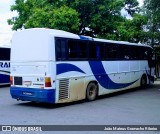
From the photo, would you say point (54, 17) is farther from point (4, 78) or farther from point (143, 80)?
point (143, 80)

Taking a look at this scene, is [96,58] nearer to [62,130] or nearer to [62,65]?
[62,65]

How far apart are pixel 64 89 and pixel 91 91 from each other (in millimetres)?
2415

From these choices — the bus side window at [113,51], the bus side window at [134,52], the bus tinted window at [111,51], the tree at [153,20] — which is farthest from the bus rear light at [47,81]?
the tree at [153,20]

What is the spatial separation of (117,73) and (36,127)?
351 inches

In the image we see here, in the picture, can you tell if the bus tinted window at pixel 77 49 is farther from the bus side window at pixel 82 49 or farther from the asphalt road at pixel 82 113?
the asphalt road at pixel 82 113

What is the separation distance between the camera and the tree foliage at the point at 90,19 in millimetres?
22438

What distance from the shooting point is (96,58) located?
49.0 ft

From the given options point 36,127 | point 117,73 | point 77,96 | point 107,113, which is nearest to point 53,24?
point 117,73

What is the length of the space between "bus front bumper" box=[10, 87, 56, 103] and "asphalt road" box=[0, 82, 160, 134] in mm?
368

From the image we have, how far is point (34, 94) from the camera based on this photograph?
12188 mm

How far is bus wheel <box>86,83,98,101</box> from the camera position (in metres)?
14.4

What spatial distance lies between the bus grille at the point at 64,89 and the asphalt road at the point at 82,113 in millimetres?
442

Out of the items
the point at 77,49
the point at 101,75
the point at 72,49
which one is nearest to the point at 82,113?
the point at 72,49

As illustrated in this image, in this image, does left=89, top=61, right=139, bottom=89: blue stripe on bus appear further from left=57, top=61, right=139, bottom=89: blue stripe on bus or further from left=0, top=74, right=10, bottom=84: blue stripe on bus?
left=0, top=74, right=10, bottom=84: blue stripe on bus
